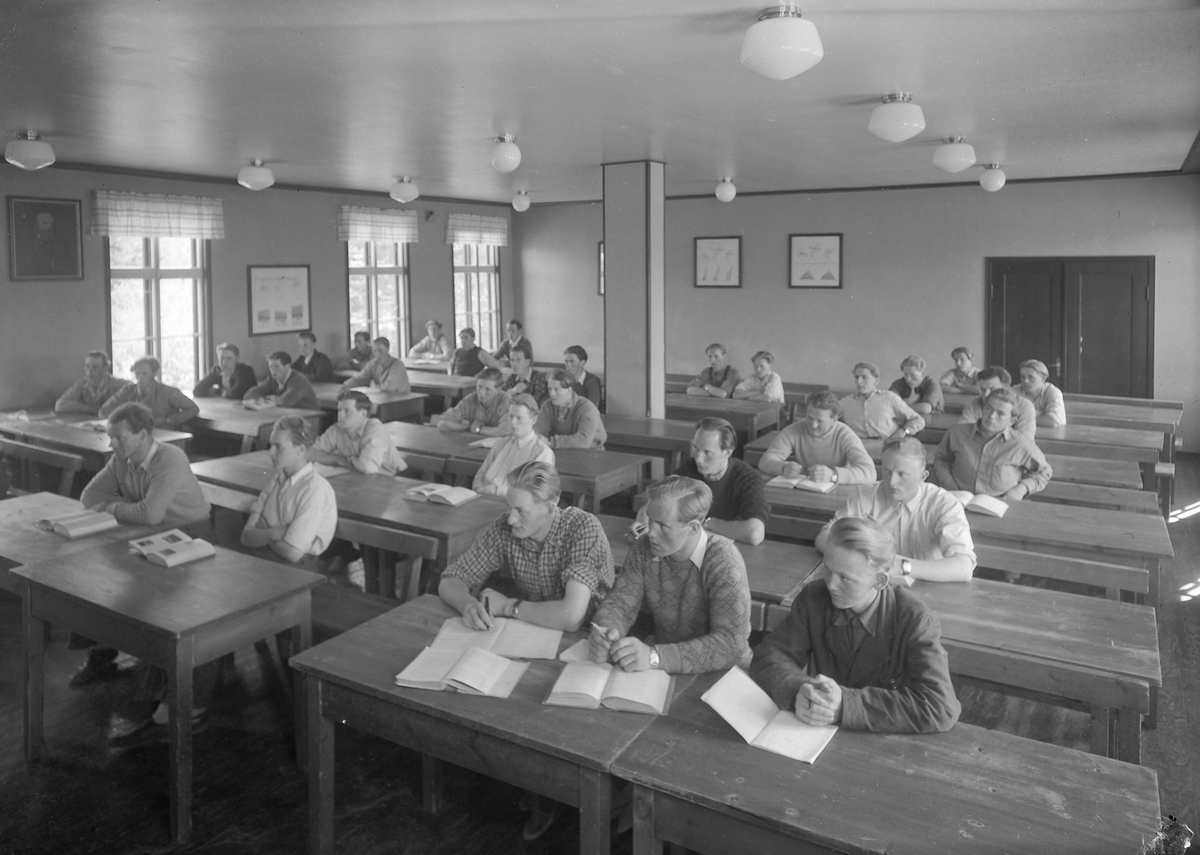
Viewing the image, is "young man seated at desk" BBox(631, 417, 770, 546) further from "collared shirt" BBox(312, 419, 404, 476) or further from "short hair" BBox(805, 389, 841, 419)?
"collared shirt" BBox(312, 419, 404, 476)

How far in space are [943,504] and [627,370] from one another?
442cm

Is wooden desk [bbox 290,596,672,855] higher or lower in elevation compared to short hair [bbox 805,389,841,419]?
lower

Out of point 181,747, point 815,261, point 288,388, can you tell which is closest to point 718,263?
point 815,261

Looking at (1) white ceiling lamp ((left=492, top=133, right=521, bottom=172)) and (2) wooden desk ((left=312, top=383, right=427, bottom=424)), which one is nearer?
(1) white ceiling lamp ((left=492, top=133, right=521, bottom=172))

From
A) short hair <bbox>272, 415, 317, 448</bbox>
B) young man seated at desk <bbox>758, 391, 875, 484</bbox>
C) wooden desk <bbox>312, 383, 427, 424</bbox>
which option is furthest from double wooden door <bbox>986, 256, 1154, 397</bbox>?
short hair <bbox>272, 415, 317, 448</bbox>

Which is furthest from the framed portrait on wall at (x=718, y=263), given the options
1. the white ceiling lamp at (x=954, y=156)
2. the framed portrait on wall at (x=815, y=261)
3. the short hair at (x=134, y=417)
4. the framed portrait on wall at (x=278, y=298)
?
the short hair at (x=134, y=417)

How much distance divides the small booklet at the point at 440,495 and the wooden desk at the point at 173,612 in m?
1.11

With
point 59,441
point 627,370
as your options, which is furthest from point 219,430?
point 627,370

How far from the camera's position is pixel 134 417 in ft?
13.6

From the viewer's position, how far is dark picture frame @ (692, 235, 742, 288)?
11.6m

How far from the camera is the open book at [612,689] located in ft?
7.52

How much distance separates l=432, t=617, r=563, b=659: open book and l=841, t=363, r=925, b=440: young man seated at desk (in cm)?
473

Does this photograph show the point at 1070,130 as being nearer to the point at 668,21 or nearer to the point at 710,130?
the point at 710,130

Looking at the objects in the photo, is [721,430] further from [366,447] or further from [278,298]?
[278,298]
